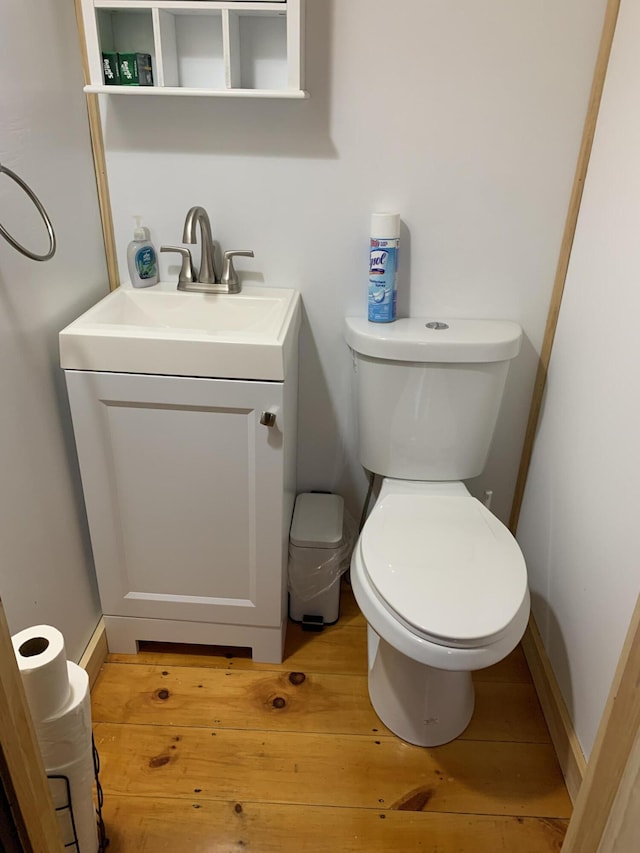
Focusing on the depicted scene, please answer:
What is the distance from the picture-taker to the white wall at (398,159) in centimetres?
138

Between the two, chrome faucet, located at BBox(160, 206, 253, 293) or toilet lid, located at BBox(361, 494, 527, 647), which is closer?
toilet lid, located at BBox(361, 494, 527, 647)

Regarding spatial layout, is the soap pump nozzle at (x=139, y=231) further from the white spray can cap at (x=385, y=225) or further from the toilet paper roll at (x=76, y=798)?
the toilet paper roll at (x=76, y=798)

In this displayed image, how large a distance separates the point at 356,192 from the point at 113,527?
982mm

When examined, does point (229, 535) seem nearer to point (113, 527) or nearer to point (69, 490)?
point (113, 527)

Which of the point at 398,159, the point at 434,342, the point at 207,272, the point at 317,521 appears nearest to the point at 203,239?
the point at 207,272

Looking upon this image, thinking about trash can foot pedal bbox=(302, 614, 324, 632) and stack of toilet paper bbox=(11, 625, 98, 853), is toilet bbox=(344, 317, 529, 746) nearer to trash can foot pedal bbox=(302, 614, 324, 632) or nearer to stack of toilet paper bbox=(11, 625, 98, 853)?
trash can foot pedal bbox=(302, 614, 324, 632)

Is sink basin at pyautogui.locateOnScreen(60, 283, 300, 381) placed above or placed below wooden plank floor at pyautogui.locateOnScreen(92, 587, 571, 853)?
above

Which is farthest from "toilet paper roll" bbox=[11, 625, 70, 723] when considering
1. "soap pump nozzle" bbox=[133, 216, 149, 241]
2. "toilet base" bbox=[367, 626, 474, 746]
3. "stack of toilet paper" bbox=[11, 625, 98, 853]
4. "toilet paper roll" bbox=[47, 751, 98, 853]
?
"soap pump nozzle" bbox=[133, 216, 149, 241]

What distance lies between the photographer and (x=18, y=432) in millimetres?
1215

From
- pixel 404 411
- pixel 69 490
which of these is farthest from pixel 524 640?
pixel 69 490

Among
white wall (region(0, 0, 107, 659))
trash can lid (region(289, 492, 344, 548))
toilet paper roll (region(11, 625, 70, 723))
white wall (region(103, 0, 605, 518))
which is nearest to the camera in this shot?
toilet paper roll (region(11, 625, 70, 723))

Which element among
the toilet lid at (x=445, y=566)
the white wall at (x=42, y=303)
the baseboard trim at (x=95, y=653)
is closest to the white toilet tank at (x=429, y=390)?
the toilet lid at (x=445, y=566)

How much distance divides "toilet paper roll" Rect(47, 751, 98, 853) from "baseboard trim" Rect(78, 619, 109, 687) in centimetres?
44

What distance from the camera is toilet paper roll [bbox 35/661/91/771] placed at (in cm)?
97
